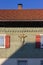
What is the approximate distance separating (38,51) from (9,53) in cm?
228

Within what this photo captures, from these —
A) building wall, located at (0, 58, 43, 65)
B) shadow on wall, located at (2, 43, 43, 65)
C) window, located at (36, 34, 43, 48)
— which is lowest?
building wall, located at (0, 58, 43, 65)

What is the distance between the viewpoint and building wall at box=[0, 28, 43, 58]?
2356cm

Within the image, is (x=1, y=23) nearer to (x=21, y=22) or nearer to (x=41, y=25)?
(x=21, y=22)

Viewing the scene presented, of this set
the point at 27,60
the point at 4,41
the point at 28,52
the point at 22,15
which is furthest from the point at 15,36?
the point at 22,15

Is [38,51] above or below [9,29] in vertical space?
below

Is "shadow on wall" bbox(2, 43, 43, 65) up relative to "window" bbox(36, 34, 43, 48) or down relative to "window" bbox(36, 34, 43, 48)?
down

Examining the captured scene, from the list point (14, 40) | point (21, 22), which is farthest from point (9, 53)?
point (21, 22)

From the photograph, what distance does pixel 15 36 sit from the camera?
23719mm

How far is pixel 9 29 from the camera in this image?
78.2ft

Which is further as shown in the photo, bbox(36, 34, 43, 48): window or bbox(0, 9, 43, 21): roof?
bbox(0, 9, 43, 21): roof

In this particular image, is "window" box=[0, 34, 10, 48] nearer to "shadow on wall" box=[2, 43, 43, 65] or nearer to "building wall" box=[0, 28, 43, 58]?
Result: "building wall" box=[0, 28, 43, 58]

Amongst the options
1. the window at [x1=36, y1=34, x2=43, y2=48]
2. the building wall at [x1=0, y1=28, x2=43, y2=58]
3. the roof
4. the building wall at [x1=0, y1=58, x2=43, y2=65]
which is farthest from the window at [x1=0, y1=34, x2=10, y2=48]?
the window at [x1=36, y1=34, x2=43, y2=48]

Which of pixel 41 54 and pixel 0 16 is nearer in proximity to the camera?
pixel 41 54

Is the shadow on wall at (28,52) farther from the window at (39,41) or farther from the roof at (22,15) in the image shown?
the roof at (22,15)
